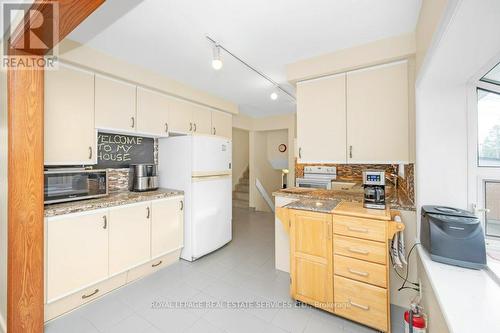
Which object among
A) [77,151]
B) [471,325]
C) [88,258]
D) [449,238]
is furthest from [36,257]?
[449,238]

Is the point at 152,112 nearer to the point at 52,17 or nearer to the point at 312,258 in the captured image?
the point at 52,17

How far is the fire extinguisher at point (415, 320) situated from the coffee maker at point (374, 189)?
717 millimetres

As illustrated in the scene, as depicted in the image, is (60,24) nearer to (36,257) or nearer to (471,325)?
(36,257)

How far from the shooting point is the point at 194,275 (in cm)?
243

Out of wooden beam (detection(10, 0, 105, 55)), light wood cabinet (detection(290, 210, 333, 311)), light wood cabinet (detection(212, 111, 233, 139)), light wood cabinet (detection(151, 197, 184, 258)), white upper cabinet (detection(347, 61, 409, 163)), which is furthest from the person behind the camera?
light wood cabinet (detection(212, 111, 233, 139))

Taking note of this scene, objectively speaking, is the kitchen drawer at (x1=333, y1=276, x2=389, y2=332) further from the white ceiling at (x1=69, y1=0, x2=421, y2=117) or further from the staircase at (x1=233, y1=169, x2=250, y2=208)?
the staircase at (x1=233, y1=169, x2=250, y2=208)

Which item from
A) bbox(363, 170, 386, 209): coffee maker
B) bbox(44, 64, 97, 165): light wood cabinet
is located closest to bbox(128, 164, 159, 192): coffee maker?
bbox(44, 64, 97, 165): light wood cabinet

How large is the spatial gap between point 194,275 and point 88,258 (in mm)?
1071

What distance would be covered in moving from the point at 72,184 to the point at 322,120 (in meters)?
2.58

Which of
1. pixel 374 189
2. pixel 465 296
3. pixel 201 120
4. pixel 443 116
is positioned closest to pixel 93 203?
pixel 201 120

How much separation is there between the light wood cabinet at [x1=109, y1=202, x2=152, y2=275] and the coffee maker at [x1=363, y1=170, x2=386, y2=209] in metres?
2.29

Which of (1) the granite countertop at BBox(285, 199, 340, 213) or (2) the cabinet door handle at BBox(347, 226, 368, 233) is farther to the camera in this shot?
(1) the granite countertop at BBox(285, 199, 340, 213)

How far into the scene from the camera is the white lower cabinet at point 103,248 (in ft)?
5.65

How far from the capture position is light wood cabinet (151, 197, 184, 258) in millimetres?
2479
